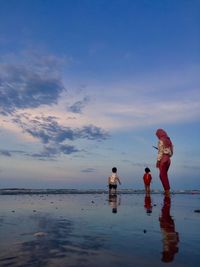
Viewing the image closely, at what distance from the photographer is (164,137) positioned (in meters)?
21.5

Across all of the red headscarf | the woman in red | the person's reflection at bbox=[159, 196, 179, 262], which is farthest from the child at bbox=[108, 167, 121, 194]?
the person's reflection at bbox=[159, 196, 179, 262]

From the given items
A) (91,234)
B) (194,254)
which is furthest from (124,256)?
(91,234)

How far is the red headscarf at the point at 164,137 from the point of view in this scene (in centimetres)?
2125

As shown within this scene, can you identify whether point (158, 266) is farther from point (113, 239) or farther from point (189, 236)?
point (189, 236)

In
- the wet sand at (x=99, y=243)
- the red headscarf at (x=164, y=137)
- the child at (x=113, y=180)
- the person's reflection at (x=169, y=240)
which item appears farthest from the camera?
the child at (x=113, y=180)

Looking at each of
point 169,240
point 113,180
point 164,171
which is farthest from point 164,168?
point 169,240

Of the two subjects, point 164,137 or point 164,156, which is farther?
point 164,137

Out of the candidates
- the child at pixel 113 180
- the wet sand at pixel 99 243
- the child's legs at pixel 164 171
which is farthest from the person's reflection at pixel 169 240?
the child at pixel 113 180

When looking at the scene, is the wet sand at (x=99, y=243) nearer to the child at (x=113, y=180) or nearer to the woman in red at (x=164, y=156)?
the woman in red at (x=164, y=156)

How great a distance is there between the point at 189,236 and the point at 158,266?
9.34ft

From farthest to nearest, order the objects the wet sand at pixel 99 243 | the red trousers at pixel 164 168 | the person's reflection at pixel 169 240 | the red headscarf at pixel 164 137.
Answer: the red headscarf at pixel 164 137 < the red trousers at pixel 164 168 < the person's reflection at pixel 169 240 < the wet sand at pixel 99 243

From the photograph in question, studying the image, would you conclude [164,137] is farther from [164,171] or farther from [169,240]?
[169,240]

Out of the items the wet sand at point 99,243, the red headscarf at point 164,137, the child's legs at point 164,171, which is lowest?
the wet sand at point 99,243

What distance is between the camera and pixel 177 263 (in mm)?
5195
